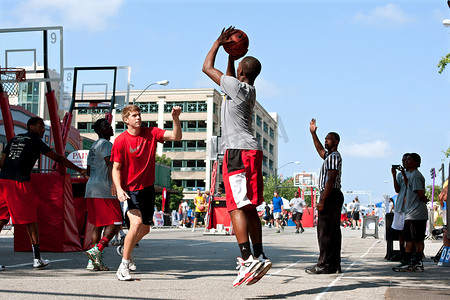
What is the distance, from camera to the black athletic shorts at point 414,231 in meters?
8.95

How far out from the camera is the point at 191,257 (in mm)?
10320

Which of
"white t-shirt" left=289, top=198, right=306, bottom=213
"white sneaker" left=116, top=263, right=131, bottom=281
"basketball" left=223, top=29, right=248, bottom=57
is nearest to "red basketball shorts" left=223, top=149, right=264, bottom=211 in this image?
"basketball" left=223, top=29, right=248, bottom=57

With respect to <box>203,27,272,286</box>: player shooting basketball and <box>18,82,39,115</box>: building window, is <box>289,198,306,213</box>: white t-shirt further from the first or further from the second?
<box>18,82,39,115</box>: building window

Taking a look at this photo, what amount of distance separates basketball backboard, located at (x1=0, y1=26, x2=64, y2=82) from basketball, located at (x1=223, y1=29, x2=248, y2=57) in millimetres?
6592

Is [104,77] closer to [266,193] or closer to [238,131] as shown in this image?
[238,131]

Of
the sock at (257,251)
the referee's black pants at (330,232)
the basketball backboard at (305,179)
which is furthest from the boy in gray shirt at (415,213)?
the basketball backboard at (305,179)

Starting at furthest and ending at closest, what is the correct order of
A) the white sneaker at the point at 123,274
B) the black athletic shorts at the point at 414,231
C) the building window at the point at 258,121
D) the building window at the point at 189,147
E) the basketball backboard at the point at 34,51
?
the building window at the point at 258,121, the building window at the point at 189,147, the basketball backboard at the point at 34,51, the black athletic shorts at the point at 414,231, the white sneaker at the point at 123,274

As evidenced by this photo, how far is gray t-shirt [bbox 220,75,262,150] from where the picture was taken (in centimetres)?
595

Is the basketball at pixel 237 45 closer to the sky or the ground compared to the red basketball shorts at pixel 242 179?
closer to the sky

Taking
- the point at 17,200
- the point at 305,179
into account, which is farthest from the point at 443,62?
the point at 305,179

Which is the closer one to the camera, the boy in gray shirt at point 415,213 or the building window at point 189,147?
the boy in gray shirt at point 415,213

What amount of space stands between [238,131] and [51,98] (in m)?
6.29

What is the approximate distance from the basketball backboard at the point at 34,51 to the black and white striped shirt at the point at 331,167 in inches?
233

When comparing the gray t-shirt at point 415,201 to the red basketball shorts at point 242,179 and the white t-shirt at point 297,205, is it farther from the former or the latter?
the white t-shirt at point 297,205
